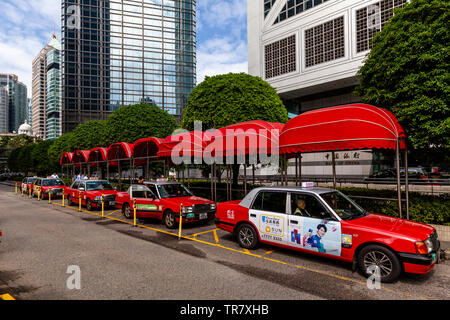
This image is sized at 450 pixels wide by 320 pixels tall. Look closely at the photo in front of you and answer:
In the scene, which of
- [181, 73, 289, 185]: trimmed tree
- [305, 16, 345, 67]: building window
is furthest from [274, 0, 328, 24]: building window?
[181, 73, 289, 185]: trimmed tree

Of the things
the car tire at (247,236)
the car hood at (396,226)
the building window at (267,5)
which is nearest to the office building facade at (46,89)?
the building window at (267,5)

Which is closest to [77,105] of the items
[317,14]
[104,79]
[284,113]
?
[104,79]

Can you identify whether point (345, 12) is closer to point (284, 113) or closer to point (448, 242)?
point (284, 113)

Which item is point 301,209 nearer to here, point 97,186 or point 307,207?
point 307,207

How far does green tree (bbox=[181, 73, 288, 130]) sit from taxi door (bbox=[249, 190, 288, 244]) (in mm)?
9880

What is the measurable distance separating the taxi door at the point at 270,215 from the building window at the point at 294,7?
131 ft

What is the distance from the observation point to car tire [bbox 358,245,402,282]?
4945 millimetres

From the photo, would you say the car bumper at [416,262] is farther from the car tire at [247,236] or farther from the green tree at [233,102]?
the green tree at [233,102]

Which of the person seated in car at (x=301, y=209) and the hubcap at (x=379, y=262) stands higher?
the person seated in car at (x=301, y=209)

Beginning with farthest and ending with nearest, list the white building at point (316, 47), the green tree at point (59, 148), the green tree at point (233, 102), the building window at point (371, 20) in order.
A: 1. the green tree at point (59, 148)
2. the white building at point (316, 47)
3. the building window at point (371, 20)
4. the green tree at point (233, 102)

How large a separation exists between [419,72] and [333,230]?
23.2 ft

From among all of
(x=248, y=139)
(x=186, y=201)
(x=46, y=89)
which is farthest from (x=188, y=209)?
(x=46, y=89)

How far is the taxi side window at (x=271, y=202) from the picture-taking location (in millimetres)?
6643

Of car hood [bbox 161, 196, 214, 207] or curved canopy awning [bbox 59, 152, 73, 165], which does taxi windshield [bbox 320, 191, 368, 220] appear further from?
curved canopy awning [bbox 59, 152, 73, 165]
